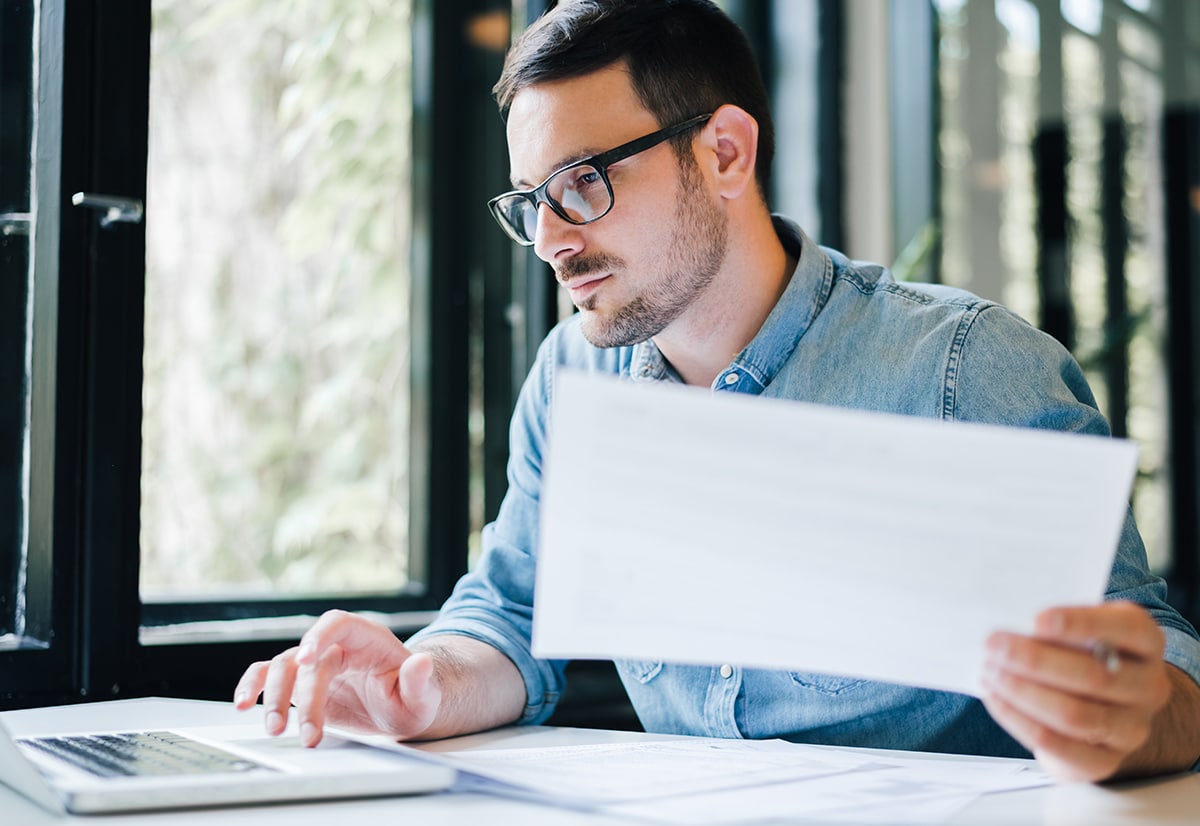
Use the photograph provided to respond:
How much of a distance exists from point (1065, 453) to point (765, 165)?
0.96 m

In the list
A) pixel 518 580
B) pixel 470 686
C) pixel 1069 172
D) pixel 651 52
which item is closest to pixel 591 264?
pixel 651 52

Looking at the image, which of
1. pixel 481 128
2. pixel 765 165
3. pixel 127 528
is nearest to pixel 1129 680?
pixel 765 165

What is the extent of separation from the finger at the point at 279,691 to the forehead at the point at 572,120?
0.63m

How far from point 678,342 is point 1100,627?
0.78 m

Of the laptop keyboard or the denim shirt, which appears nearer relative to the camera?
the laptop keyboard

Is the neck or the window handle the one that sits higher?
the window handle

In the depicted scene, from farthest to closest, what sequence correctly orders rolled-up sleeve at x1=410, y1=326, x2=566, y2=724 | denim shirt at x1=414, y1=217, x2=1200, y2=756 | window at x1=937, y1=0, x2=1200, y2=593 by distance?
1. window at x1=937, y1=0, x2=1200, y2=593
2. rolled-up sleeve at x1=410, y1=326, x2=566, y2=724
3. denim shirt at x1=414, y1=217, x2=1200, y2=756

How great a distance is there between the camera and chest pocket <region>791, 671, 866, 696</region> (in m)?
1.18

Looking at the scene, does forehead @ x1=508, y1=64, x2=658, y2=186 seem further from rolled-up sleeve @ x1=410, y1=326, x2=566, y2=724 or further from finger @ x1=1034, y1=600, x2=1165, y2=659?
finger @ x1=1034, y1=600, x2=1165, y2=659

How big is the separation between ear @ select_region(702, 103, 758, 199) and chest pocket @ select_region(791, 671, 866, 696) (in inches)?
23.2

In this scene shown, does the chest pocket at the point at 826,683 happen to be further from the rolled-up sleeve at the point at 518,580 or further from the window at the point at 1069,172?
the window at the point at 1069,172

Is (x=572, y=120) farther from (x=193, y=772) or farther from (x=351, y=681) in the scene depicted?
(x=193, y=772)

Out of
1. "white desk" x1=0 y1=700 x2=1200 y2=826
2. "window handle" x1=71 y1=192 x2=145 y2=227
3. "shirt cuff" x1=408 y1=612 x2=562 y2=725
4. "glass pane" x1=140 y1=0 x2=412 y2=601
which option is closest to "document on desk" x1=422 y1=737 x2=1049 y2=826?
"white desk" x1=0 y1=700 x2=1200 y2=826

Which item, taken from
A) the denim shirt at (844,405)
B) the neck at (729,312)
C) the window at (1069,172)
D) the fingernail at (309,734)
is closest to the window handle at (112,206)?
the denim shirt at (844,405)
